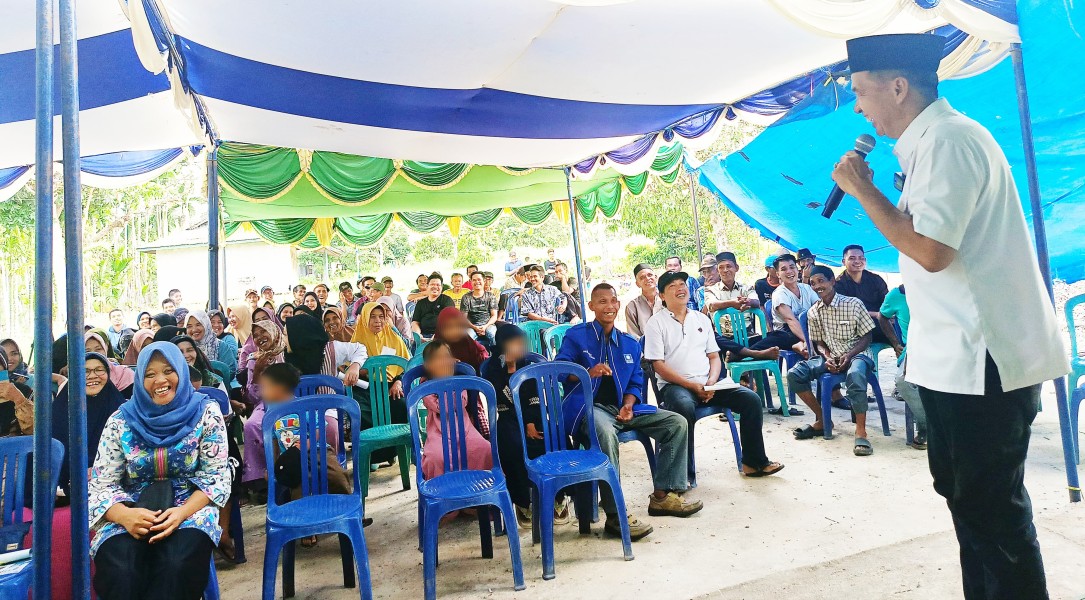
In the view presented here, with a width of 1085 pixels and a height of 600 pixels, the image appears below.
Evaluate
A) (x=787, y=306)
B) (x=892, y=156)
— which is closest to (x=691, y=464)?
(x=787, y=306)

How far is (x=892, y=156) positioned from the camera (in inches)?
205

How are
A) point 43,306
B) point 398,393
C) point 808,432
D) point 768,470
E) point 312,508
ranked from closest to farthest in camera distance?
point 43,306, point 312,508, point 768,470, point 398,393, point 808,432

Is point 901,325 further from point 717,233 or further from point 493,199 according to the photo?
point 717,233

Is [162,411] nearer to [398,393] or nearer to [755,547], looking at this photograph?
[398,393]

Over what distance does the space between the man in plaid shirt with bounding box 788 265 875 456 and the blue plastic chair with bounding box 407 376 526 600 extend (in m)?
2.66

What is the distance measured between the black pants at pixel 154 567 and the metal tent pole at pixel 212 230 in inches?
174

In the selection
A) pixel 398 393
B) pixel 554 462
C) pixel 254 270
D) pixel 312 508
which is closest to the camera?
pixel 312 508

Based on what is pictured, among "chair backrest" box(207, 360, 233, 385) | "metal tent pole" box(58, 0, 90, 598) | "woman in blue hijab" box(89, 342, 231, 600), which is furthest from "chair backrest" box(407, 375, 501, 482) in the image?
"chair backrest" box(207, 360, 233, 385)

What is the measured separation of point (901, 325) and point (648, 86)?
2.62 metres

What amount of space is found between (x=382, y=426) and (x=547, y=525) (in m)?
1.75

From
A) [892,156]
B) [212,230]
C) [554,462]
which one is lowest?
[554,462]

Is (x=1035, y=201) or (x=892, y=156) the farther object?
(x=892, y=156)

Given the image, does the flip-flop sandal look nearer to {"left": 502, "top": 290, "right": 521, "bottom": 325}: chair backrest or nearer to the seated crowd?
the seated crowd

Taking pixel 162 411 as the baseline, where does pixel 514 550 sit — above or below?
below
